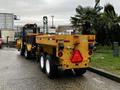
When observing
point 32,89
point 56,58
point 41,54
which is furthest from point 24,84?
point 41,54

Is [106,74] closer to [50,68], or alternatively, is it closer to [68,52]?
[68,52]

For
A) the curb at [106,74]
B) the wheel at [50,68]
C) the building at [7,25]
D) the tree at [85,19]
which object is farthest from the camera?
the building at [7,25]

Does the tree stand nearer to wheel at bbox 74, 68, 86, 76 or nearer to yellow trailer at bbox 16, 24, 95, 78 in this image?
wheel at bbox 74, 68, 86, 76

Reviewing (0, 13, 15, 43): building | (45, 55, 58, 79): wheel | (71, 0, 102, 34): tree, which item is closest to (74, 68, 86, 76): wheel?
(45, 55, 58, 79): wheel

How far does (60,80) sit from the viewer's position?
1040cm

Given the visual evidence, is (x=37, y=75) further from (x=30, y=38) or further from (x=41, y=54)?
(x=30, y=38)

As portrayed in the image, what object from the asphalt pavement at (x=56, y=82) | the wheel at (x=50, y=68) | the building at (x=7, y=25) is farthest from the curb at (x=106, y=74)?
the building at (x=7, y=25)

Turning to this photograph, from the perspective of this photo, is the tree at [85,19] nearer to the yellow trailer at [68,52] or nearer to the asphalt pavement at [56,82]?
the asphalt pavement at [56,82]

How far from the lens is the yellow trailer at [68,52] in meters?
10.1

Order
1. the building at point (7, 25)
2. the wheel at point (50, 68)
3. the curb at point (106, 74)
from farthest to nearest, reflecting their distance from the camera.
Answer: the building at point (7, 25)
the wheel at point (50, 68)
the curb at point (106, 74)

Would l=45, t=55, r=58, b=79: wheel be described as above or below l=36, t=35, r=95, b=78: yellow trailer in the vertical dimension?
below

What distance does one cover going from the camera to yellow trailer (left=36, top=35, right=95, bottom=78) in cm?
1015

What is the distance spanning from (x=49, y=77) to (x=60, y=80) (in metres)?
0.66

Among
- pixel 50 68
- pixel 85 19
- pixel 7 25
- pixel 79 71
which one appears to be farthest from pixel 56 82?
pixel 7 25
